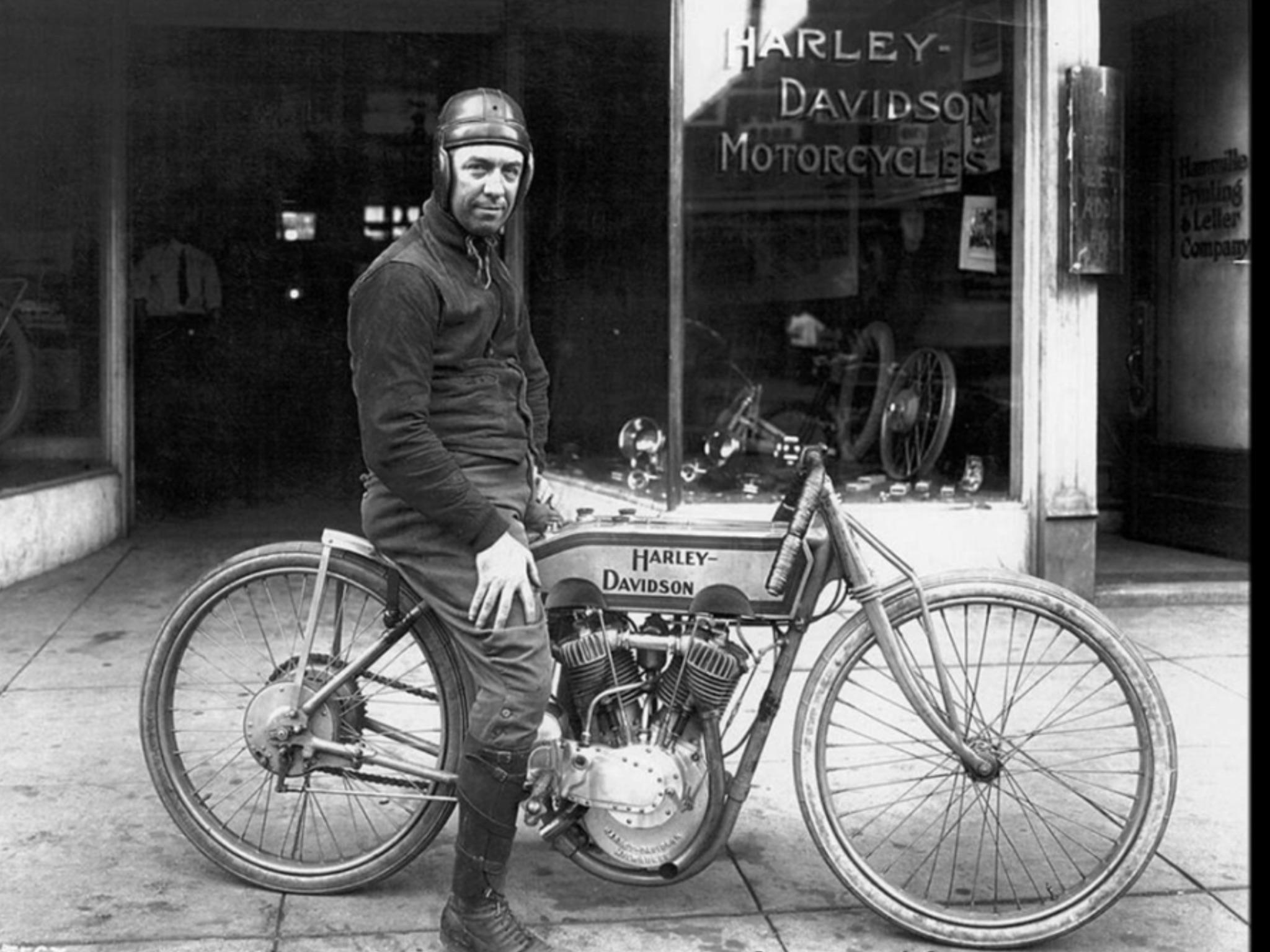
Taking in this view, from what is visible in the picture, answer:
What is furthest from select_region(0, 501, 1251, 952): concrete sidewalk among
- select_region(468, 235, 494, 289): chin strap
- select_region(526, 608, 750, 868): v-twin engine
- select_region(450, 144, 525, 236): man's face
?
select_region(450, 144, 525, 236): man's face

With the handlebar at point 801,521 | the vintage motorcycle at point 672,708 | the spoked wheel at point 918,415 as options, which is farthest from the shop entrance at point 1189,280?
the handlebar at point 801,521

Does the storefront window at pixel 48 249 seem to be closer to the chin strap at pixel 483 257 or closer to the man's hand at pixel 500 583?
the chin strap at pixel 483 257

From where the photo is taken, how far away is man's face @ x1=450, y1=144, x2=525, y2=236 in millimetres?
3611

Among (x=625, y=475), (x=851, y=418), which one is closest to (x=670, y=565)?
(x=625, y=475)

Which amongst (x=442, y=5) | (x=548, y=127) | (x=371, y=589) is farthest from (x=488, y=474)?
(x=442, y=5)

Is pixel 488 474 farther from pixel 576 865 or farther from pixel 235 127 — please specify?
pixel 235 127

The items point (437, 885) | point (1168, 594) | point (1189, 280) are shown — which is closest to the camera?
point (437, 885)

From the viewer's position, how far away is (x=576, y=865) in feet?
13.6

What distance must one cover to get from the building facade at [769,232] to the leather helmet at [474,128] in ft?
14.3

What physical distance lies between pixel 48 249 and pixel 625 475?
341 centimetres

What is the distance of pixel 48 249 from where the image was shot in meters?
8.82

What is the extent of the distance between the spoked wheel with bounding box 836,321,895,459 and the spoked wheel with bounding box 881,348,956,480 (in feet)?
0.18

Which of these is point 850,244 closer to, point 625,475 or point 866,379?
point 866,379

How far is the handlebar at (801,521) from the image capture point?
12.0ft
